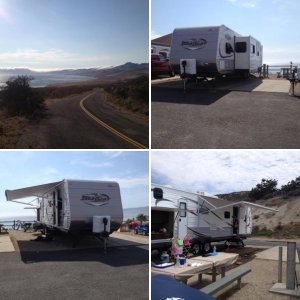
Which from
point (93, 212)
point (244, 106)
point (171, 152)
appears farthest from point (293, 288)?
point (93, 212)

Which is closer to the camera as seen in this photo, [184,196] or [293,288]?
[293,288]

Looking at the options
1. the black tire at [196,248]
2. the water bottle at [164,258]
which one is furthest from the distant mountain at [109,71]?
the black tire at [196,248]

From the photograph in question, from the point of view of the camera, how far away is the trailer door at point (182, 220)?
672cm

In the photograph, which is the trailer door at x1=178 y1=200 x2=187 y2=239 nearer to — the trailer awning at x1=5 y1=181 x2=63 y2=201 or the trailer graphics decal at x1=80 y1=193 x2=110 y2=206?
the trailer graphics decal at x1=80 y1=193 x2=110 y2=206

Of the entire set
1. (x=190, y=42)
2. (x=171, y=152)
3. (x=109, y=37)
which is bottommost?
(x=171, y=152)

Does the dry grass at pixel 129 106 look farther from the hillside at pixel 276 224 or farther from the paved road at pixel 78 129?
the hillside at pixel 276 224

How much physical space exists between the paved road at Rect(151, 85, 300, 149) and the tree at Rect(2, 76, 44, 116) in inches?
53.2

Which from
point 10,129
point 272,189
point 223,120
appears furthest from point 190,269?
point 10,129

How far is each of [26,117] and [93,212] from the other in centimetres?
481

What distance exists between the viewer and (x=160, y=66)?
10914 mm

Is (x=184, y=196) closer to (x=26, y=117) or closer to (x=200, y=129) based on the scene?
(x=200, y=129)

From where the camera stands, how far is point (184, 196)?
6301mm

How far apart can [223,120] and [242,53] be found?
801 cm

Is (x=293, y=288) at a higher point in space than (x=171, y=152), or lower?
lower
